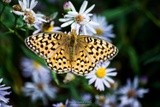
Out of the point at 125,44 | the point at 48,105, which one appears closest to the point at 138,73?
the point at 125,44

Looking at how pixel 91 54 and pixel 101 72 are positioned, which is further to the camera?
pixel 101 72

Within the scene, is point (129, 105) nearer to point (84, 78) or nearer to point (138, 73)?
point (138, 73)

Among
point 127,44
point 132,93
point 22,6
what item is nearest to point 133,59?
point 127,44

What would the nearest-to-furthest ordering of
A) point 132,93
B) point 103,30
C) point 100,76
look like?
1. point 100,76
2. point 103,30
3. point 132,93

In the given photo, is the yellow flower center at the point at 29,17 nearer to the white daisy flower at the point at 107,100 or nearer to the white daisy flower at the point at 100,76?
the white daisy flower at the point at 100,76

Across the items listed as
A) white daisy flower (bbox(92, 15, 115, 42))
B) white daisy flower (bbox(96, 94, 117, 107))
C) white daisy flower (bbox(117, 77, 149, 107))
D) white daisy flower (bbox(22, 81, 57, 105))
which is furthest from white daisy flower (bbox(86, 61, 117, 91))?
white daisy flower (bbox(22, 81, 57, 105))

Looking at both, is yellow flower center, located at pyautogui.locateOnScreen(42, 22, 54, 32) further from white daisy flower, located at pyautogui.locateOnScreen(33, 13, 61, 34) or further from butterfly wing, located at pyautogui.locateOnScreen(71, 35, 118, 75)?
butterfly wing, located at pyautogui.locateOnScreen(71, 35, 118, 75)

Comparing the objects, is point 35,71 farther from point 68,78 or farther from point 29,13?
point 29,13
